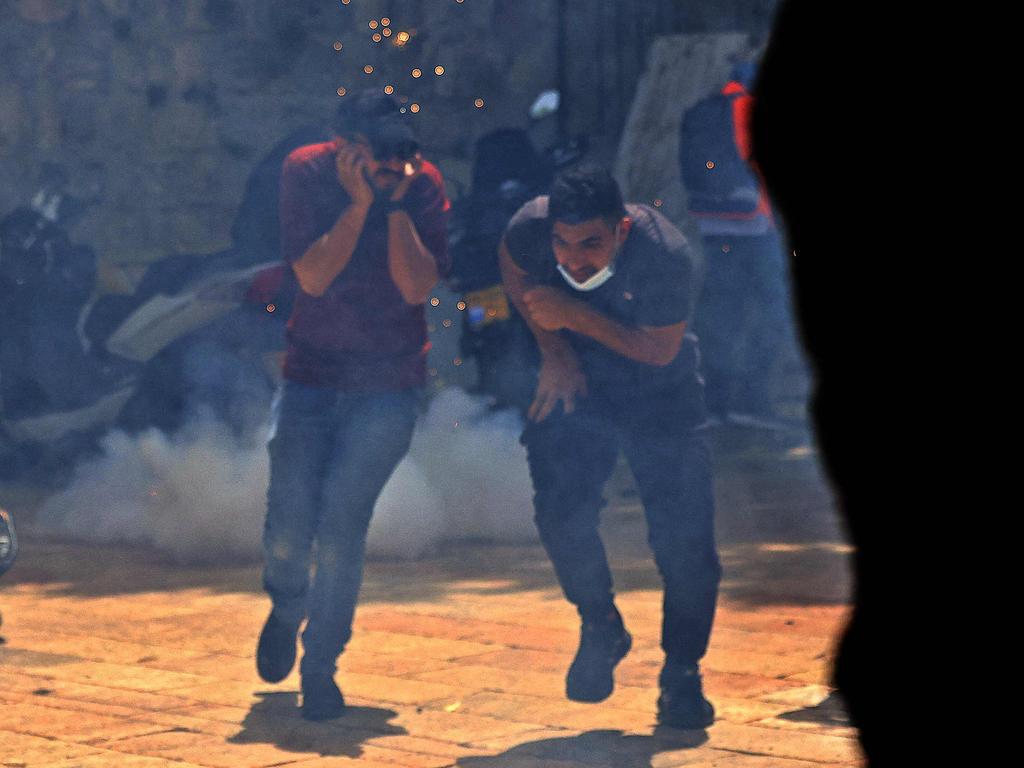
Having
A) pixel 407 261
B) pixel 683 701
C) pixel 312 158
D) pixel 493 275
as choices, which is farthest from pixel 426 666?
pixel 493 275

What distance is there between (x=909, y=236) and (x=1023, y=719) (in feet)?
0.89

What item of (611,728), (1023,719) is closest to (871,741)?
(1023,719)

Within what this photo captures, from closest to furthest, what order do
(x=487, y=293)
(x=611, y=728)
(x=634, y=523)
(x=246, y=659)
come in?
1. (x=611, y=728)
2. (x=246, y=659)
3. (x=634, y=523)
4. (x=487, y=293)

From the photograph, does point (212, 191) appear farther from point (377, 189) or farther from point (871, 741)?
point (871, 741)

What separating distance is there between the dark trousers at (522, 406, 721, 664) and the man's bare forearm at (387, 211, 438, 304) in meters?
0.49

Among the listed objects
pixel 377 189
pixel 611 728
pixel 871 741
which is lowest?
pixel 611 728

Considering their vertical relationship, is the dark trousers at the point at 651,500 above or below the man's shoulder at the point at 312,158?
below

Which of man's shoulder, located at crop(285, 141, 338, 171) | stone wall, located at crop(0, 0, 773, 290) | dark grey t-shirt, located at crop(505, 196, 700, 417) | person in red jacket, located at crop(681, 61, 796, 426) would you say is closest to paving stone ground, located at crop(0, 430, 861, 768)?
dark grey t-shirt, located at crop(505, 196, 700, 417)

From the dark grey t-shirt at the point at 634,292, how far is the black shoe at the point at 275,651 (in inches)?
46.2

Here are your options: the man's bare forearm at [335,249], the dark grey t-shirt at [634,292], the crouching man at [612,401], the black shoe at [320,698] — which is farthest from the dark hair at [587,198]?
the black shoe at [320,698]

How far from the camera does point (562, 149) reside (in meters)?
11.2

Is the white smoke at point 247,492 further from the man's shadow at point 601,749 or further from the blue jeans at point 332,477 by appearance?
the man's shadow at point 601,749

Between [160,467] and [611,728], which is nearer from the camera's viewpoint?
[611,728]

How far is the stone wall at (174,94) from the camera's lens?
12414 mm
